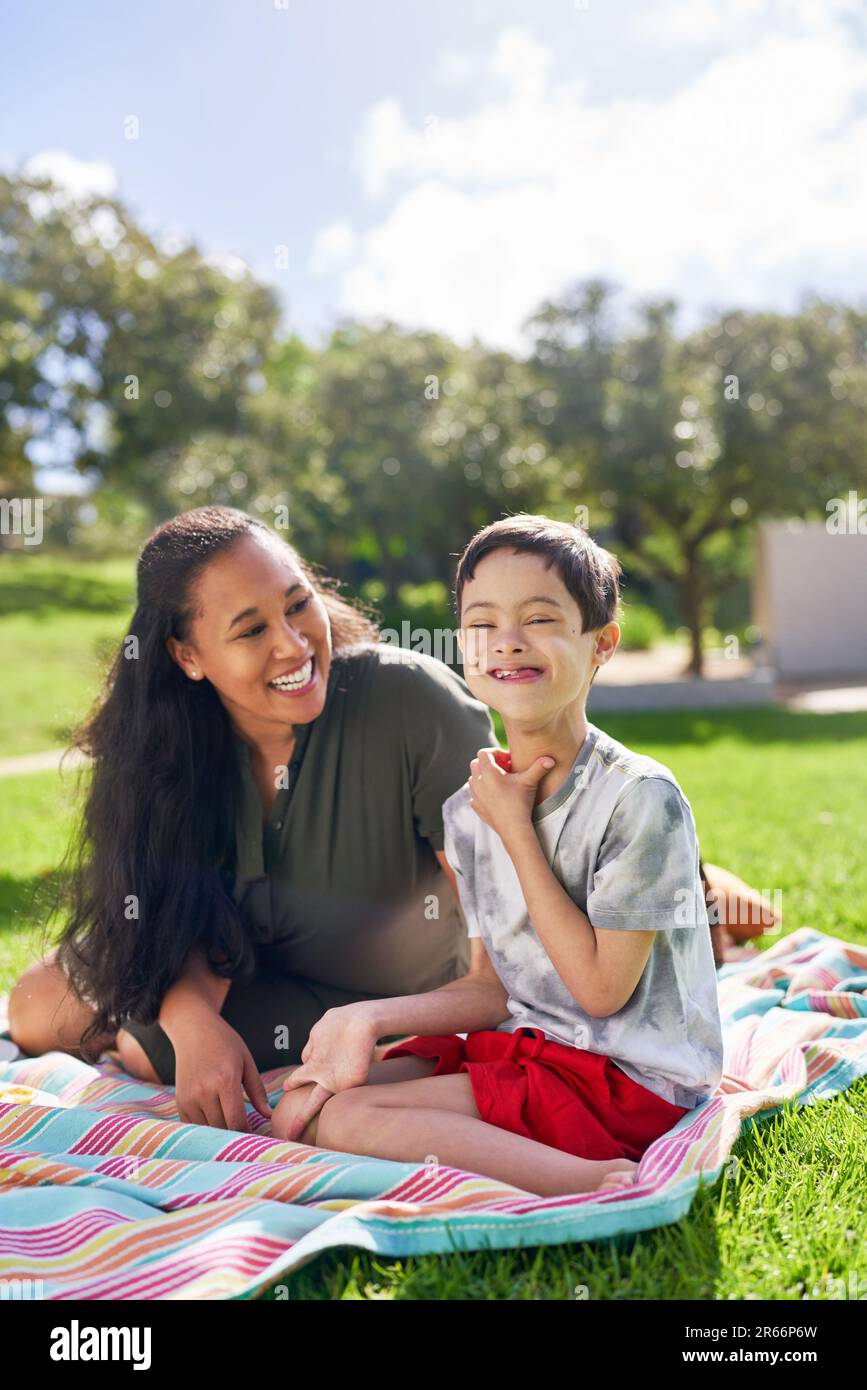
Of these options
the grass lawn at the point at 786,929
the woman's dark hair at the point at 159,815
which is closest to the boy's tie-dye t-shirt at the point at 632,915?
the grass lawn at the point at 786,929

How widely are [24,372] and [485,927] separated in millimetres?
16751

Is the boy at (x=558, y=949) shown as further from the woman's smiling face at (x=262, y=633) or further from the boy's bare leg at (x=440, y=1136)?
the woman's smiling face at (x=262, y=633)

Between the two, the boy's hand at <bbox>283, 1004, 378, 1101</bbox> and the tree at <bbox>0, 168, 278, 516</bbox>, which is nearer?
the boy's hand at <bbox>283, 1004, 378, 1101</bbox>

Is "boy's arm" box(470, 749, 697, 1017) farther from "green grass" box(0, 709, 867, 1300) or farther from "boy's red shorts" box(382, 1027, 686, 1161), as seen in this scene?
"green grass" box(0, 709, 867, 1300)

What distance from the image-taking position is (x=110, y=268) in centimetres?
1747

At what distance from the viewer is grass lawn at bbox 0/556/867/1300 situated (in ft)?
6.29

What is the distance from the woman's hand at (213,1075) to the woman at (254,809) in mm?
76

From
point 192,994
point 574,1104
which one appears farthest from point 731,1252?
point 192,994

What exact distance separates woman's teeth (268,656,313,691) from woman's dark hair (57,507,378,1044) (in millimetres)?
275

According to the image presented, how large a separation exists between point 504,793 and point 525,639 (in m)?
0.30

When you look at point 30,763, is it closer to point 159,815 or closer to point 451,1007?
point 159,815

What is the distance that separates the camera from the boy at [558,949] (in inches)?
84.7

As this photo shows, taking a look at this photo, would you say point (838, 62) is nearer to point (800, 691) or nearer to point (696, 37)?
point (696, 37)

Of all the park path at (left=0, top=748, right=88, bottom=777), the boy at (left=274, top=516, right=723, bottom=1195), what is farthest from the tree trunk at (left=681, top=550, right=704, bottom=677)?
the boy at (left=274, top=516, right=723, bottom=1195)
